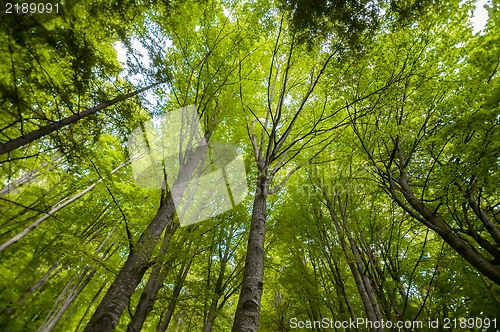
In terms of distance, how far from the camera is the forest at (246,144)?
110 inches

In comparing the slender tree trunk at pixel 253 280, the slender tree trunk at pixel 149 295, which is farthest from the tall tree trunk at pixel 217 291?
the slender tree trunk at pixel 253 280

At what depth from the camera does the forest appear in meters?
2.79

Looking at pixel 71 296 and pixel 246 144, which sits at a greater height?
pixel 246 144

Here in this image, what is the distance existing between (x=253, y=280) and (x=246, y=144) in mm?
5213

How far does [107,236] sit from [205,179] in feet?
19.8

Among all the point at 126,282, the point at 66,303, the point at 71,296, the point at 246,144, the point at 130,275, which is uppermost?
the point at 246,144

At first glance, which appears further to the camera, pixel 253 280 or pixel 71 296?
pixel 71 296

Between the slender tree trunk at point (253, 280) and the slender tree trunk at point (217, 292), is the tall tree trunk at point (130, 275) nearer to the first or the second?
the slender tree trunk at point (253, 280)

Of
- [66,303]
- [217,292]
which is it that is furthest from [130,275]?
[66,303]

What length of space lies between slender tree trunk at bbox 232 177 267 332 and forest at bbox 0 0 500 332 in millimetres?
19

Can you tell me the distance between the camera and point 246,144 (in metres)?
7.41

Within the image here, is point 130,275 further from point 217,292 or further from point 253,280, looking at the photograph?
point 217,292

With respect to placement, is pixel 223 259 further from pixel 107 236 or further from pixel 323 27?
pixel 323 27

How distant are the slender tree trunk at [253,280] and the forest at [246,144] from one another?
19 mm
